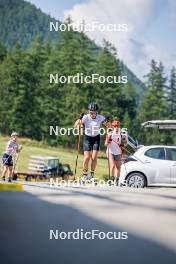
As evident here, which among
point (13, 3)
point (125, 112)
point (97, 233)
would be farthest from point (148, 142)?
point (13, 3)

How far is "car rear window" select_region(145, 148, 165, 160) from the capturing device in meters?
9.67

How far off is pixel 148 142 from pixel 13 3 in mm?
2054

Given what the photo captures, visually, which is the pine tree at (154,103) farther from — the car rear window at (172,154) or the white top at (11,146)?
the white top at (11,146)

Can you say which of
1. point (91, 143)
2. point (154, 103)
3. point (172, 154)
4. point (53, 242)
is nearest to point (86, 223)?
point (53, 242)

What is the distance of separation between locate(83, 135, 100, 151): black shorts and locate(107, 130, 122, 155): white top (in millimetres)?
123

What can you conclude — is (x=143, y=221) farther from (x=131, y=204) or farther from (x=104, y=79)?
(x=104, y=79)

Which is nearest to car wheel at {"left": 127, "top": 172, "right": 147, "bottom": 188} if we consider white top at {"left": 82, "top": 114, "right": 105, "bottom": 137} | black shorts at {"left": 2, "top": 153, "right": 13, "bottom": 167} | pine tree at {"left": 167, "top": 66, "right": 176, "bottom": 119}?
white top at {"left": 82, "top": 114, "right": 105, "bottom": 137}

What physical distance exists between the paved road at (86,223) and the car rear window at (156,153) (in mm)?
499

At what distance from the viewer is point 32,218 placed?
914cm

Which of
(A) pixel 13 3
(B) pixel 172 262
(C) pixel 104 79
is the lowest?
(B) pixel 172 262

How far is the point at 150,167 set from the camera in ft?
36.9

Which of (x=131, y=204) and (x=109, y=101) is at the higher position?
(x=109, y=101)

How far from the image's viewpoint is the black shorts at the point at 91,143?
369 inches

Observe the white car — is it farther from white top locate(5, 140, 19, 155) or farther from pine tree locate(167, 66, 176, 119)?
white top locate(5, 140, 19, 155)
